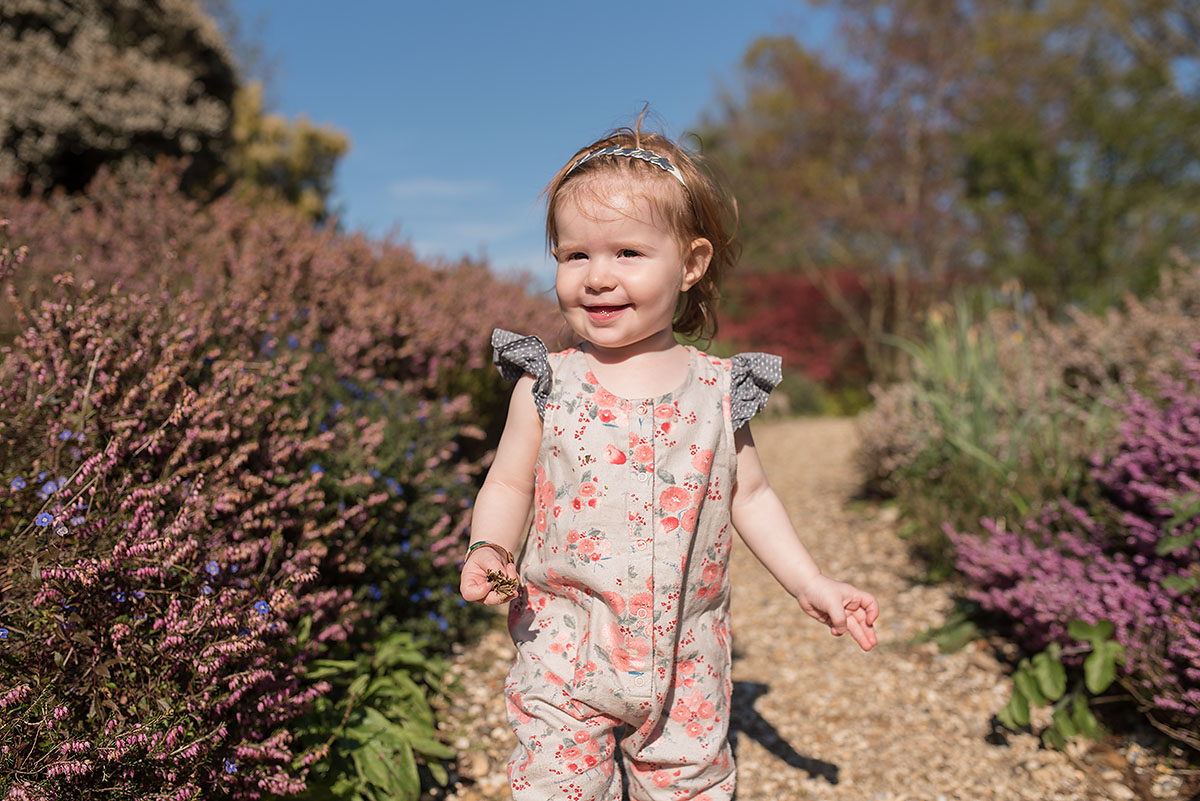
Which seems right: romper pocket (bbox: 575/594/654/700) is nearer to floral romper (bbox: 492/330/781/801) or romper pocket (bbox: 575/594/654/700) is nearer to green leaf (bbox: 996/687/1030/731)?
floral romper (bbox: 492/330/781/801)

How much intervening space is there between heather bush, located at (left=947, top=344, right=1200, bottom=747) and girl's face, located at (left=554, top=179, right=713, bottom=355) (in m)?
2.01

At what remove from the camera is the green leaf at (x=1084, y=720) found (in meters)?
2.75

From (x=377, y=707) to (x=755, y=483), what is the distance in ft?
4.91

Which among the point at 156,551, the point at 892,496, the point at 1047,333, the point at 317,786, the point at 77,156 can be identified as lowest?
the point at 317,786

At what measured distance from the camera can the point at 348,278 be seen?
14.1 feet

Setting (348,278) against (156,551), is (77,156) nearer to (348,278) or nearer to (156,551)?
(348,278)

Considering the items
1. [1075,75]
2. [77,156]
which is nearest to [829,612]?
[77,156]

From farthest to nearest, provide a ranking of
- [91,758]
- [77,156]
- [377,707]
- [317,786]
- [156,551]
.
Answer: [77,156], [377,707], [317,786], [156,551], [91,758]

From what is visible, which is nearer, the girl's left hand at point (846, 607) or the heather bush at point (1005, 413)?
the girl's left hand at point (846, 607)

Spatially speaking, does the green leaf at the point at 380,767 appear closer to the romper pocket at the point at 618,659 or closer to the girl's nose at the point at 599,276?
the romper pocket at the point at 618,659

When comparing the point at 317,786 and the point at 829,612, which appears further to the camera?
the point at 317,786

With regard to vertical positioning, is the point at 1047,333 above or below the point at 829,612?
above

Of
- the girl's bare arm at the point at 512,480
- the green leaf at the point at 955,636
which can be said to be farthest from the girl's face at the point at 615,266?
the green leaf at the point at 955,636

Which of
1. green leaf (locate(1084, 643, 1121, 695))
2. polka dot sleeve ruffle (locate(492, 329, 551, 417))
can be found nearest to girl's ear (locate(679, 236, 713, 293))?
polka dot sleeve ruffle (locate(492, 329, 551, 417))
